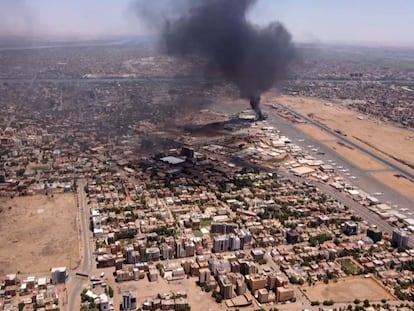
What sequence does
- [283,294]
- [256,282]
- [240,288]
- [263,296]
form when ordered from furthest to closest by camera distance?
1. [256,282]
2. [240,288]
3. [283,294]
4. [263,296]

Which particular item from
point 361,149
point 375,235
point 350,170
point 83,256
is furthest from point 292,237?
point 361,149

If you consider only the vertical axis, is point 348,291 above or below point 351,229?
below

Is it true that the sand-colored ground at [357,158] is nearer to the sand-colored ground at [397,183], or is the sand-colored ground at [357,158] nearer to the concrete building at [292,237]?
the sand-colored ground at [397,183]

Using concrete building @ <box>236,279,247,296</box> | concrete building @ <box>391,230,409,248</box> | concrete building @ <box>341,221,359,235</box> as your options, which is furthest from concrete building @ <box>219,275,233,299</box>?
concrete building @ <box>391,230,409,248</box>

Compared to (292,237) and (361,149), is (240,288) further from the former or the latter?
(361,149)

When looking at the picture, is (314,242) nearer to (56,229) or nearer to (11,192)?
(56,229)

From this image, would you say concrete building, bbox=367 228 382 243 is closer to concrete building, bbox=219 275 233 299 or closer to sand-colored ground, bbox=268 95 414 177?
concrete building, bbox=219 275 233 299
